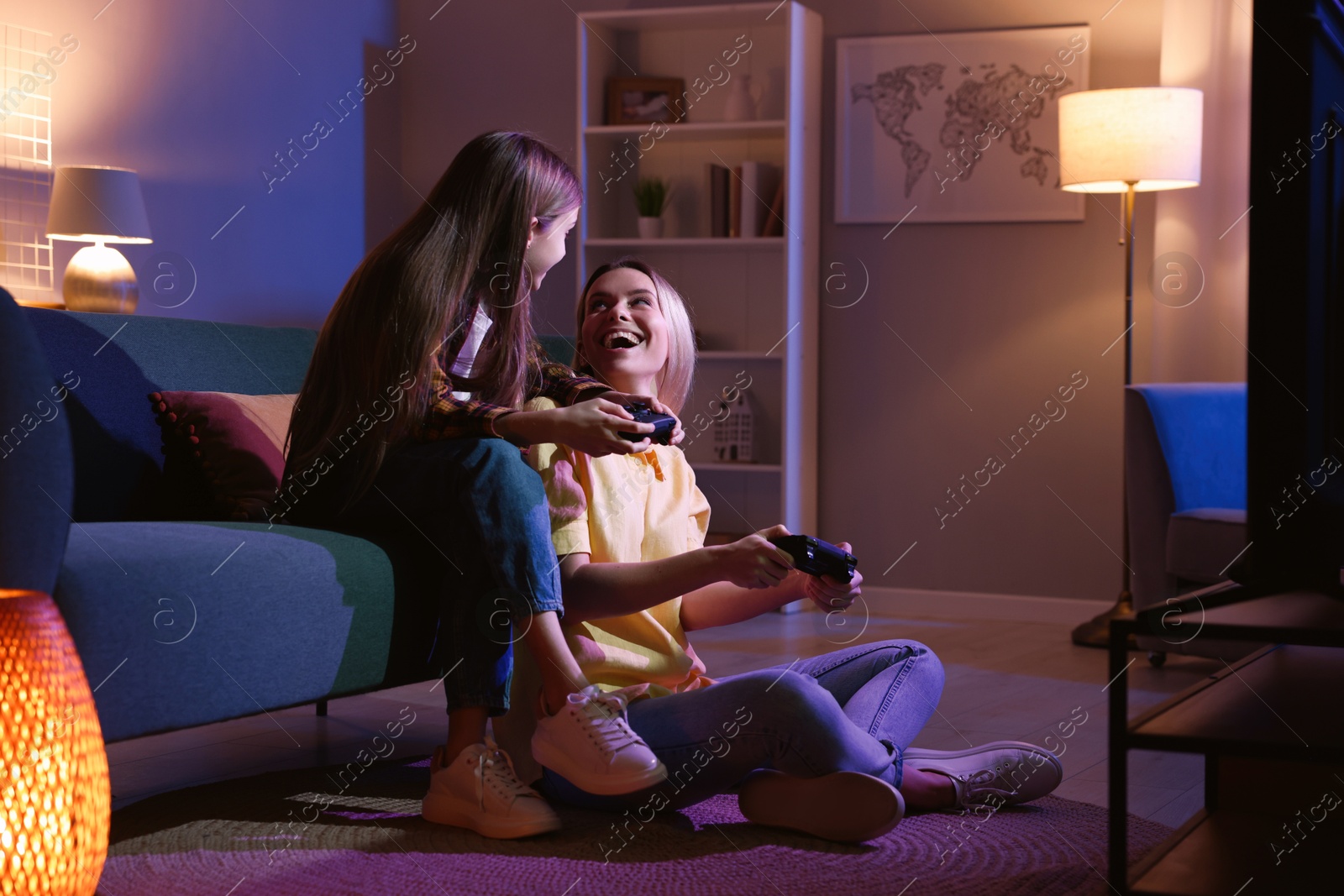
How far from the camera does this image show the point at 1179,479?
3.20 meters

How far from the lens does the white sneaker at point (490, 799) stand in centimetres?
163

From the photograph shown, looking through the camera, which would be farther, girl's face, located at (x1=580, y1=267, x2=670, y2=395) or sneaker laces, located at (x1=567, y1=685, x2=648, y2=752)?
girl's face, located at (x1=580, y1=267, x2=670, y2=395)

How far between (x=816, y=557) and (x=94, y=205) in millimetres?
2535

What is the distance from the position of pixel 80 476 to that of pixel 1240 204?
3.23 meters

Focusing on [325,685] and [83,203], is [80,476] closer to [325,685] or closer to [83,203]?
[325,685]

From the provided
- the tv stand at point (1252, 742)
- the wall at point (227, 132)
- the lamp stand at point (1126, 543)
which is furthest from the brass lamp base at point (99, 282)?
the tv stand at point (1252, 742)

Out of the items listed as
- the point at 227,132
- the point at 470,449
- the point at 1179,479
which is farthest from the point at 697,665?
the point at 227,132

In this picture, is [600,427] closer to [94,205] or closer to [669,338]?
[669,338]

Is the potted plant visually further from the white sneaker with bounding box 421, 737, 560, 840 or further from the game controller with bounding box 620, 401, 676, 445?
the white sneaker with bounding box 421, 737, 560, 840

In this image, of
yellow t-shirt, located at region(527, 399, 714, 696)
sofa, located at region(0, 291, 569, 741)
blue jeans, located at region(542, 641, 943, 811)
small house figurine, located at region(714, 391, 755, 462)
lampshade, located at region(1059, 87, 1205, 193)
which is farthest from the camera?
small house figurine, located at region(714, 391, 755, 462)

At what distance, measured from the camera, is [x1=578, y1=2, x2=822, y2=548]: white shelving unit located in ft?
13.8

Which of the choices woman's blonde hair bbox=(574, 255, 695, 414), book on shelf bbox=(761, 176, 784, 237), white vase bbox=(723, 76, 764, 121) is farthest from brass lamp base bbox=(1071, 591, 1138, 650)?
woman's blonde hair bbox=(574, 255, 695, 414)

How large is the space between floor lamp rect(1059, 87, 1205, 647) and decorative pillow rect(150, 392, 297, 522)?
2.24 meters

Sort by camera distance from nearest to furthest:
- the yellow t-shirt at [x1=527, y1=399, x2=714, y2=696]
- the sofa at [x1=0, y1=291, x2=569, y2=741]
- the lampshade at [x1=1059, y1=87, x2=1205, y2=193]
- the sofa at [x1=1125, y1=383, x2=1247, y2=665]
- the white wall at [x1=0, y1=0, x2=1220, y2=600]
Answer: the sofa at [x1=0, y1=291, x2=569, y2=741], the yellow t-shirt at [x1=527, y1=399, x2=714, y2=696], the sofa at [x1=1125, y1=383, x2=1247, y2=665], the lampshade at [x1=1059, y1=87, x2=1205, y2=193], the white wall at [x1=0, y1=0, x2=1220, y2=600]
